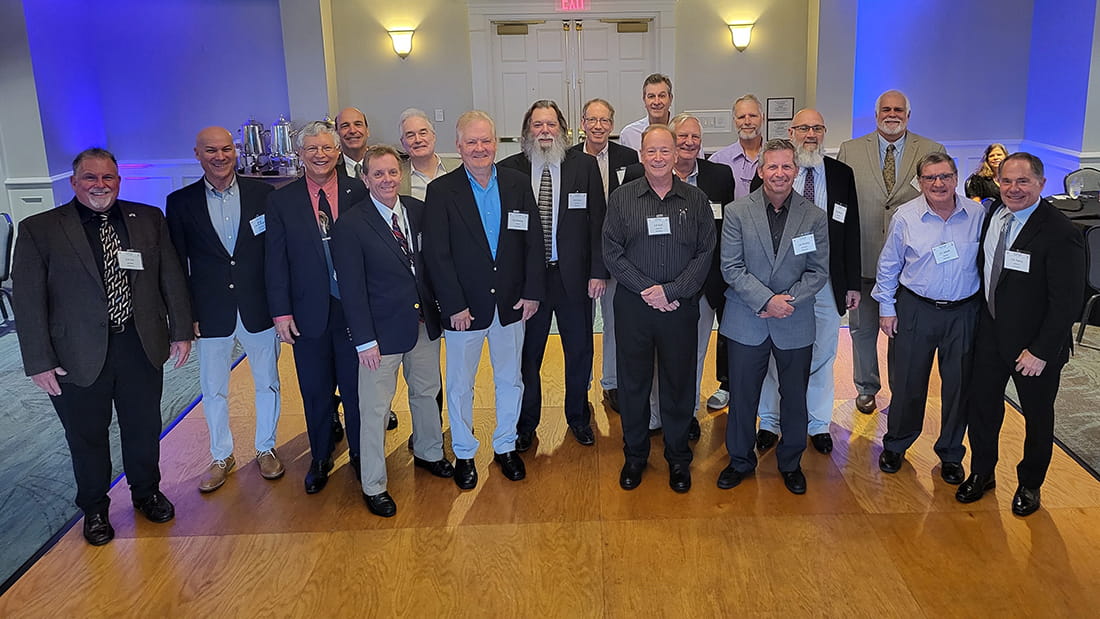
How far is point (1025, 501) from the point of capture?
149 inches

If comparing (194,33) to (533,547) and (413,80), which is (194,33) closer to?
(413,80)

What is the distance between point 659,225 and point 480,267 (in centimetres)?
81

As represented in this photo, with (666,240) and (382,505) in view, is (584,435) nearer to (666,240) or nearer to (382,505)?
(382,505)

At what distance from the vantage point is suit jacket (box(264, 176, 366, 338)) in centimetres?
390

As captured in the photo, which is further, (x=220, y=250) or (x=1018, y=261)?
(x=220, y=250)

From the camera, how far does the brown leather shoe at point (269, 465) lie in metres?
4.35

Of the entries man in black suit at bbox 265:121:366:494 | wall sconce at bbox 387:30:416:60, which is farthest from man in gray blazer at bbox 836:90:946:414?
wall sconce at bbox 387:30:416:60

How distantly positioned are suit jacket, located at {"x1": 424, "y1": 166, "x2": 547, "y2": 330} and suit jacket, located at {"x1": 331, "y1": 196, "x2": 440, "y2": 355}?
0.09 meters

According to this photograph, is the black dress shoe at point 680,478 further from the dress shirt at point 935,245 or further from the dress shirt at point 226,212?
the dress shirt at point 226,212

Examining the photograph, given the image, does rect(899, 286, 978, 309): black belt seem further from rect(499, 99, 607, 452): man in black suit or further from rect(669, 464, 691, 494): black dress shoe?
rect(499, 99, 607, 452): man in black suit

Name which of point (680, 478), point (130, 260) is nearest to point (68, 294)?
point (130, 260)

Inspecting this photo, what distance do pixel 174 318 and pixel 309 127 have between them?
102cm

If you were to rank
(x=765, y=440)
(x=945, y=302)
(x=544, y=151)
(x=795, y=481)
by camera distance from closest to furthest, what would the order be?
(x=945, y=302) < (x=795, y=481) < (x=544, y=151) < (x=765, y=440)

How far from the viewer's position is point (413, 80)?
32.7ft
